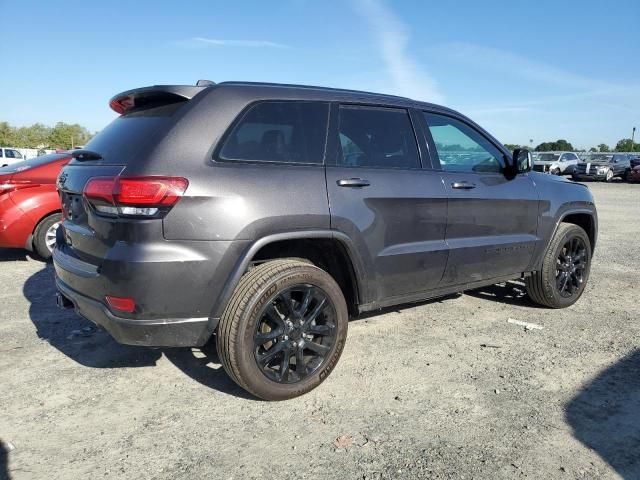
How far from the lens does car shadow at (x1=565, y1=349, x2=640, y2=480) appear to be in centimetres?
255

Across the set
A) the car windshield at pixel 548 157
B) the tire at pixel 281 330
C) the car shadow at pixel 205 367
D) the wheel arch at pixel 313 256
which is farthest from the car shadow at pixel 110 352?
the car windshield at pixel 548 157

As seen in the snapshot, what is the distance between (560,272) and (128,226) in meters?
4.11

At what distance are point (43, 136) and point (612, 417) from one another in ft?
305

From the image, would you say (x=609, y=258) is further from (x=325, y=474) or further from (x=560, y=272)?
(x=325, y=474)

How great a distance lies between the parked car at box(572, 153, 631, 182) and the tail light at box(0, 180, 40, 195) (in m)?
31.3

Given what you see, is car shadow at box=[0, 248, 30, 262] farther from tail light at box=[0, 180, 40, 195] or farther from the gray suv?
the gray suv

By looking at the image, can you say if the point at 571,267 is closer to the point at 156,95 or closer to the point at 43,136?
the point at 156,95

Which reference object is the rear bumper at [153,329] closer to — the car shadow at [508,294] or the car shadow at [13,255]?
the car shadow at [508,294]

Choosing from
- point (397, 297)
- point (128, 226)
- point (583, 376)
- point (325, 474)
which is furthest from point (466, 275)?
point (128, 226)

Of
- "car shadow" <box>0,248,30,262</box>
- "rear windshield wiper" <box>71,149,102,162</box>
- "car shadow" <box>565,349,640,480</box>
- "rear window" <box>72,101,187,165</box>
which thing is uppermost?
"rear window" <box>72,101,187,165</box>

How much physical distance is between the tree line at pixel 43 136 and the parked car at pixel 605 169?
6336 centimetres

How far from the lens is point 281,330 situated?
3.07 meters

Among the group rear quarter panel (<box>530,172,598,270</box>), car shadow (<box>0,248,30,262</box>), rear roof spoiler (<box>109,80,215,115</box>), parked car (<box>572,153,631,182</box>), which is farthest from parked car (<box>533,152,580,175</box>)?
rear roof spoiler (<box>109,80,215,115</box>)

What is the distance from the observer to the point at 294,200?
3.00m
